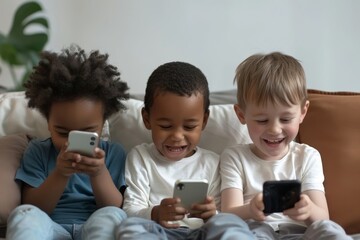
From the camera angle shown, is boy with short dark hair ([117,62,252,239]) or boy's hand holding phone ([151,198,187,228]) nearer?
boy's hand holding phone ([151,198,187,228])

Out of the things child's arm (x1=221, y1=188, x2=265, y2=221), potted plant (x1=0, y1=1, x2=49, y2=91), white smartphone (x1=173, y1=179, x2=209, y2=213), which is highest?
potted plant (x1=0, y1=1, x2=49, y2=91)

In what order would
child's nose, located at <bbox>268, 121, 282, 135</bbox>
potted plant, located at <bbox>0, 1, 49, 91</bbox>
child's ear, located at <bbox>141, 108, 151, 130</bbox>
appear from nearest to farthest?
child's nose, located at <bbox>268, 121, 282, 135</bbox>, child's ear, located at <bbox>141, 108, 151, 130</bbox>, potted plant, located at <bbox>0, 1, 49, 91</bbox>

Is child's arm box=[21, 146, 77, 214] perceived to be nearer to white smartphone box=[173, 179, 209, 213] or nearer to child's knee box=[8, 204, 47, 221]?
child's knee box=[8, 204, 47, 221]

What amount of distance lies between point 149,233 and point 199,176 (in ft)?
1.10

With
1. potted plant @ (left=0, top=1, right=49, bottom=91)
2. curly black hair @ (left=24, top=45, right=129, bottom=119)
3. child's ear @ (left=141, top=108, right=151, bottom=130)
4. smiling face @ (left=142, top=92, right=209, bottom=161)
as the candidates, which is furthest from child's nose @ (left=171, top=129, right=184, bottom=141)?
potted plant @ (left=0, top=1, right=49, bottom=91)

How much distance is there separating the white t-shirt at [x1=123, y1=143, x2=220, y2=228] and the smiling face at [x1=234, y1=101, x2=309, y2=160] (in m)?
0.16

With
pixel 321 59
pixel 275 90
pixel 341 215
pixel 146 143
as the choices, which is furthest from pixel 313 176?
pixel 321 59

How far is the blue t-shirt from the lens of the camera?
54.5 inches

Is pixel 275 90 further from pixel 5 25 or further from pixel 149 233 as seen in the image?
pixel 5 25

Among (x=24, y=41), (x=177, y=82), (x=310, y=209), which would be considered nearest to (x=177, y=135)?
(x=177, y=82)

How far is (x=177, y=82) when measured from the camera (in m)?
1.40

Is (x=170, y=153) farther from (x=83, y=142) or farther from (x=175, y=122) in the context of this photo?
(x=83, y=142)

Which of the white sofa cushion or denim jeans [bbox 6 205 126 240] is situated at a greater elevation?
the white sofa cushion

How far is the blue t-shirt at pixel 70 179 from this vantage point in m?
1.38
